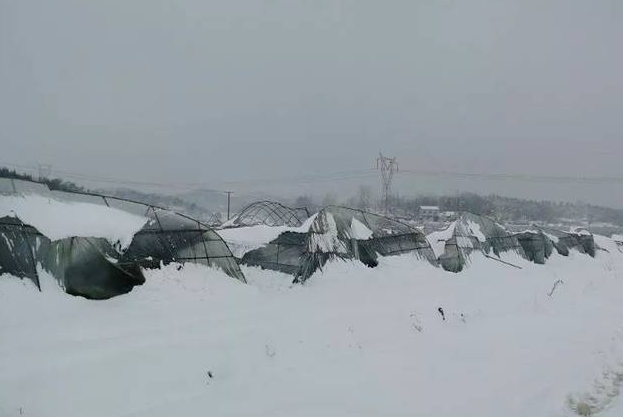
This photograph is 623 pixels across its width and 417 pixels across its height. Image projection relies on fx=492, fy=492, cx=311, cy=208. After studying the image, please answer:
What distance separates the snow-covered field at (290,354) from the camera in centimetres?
789

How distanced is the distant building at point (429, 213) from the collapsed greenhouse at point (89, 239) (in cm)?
10182

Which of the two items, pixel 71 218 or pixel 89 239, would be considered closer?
pixel 89 239

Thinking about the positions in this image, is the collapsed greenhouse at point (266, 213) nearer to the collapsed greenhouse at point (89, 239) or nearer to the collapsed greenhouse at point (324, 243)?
the collapsed greenhouse at point (324, 243)

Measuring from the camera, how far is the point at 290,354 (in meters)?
10.5

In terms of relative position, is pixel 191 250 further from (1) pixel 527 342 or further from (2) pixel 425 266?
(2) pixel 425 266

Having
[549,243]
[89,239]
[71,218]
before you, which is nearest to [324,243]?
[89,239]

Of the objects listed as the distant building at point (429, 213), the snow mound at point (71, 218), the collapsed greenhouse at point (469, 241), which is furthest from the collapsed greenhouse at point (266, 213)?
the distant building at point (429, 213)

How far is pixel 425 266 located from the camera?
81.1 feet

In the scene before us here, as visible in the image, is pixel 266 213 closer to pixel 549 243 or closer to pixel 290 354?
pixel 549 243

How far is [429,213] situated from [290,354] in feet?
381

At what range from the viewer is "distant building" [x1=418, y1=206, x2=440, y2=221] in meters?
116

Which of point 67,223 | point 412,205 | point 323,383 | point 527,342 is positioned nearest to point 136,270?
point 67,223

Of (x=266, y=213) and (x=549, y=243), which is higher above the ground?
(x=266, y=213)

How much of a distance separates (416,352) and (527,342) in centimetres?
349
